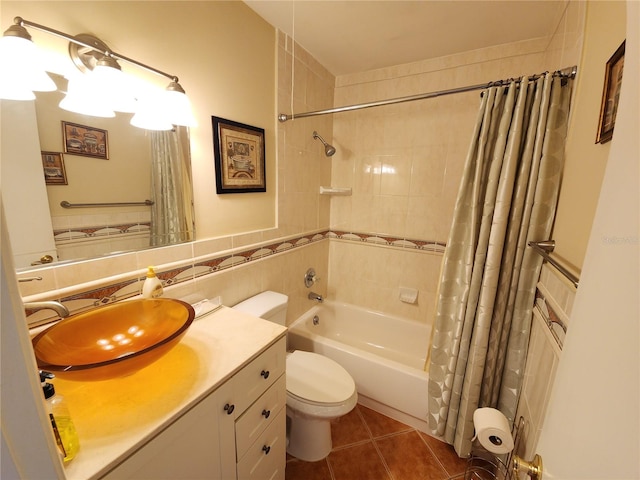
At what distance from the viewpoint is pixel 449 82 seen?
1888 millimetres

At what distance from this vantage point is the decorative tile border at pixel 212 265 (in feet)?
2.95

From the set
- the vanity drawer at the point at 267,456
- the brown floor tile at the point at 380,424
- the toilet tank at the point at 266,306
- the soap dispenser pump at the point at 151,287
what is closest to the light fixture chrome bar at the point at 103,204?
the soap dispenser pump at the point at 151,287

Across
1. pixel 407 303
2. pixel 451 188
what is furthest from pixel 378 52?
pixel 407 303

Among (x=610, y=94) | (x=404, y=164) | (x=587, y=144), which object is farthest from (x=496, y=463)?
(x=404, y=164)

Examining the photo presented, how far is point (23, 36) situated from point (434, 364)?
2109 millimetres

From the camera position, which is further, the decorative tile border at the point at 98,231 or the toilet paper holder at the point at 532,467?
the decorative tile border at the point at 98,231

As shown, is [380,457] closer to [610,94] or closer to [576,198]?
[576,198]

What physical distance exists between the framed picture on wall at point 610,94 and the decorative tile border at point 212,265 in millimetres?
1352

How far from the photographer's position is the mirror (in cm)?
78

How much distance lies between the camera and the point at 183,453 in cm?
70

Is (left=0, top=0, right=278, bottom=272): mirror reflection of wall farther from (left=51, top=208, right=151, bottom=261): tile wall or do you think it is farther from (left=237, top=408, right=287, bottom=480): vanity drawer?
(left=237, top=408, right=287, bottom=480): vanity drawer

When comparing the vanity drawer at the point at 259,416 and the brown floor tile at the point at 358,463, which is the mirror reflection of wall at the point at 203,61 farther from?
the brown floor tile at the point at 358,463

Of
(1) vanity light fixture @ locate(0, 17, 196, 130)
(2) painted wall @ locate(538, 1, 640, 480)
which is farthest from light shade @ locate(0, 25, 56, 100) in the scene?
(2) painted wall @ locate(538, 1, 640, 480)

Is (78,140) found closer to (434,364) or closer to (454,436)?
(434,364)
